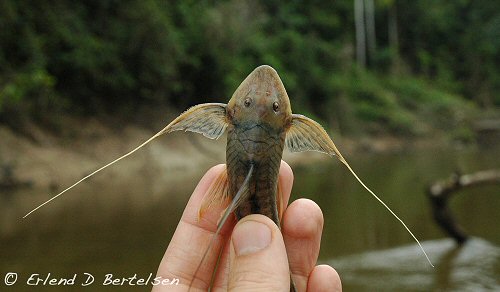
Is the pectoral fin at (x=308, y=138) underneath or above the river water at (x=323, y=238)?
underneath

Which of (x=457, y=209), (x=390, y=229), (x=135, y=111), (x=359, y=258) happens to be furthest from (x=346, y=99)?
(x=359, y=258)

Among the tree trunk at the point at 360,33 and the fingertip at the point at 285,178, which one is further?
the tree trunk at the point at 360,33

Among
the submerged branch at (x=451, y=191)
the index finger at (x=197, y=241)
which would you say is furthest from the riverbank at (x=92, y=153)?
the index finger at (x=197, y=241)

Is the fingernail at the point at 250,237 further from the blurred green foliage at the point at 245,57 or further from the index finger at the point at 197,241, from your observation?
the blurred green foliage at the point at 245,57

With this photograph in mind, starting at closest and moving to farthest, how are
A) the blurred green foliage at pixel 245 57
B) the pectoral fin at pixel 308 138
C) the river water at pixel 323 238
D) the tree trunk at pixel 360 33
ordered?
the pectoral fin at pixel 308 138
the river water at pixel 323 238
the blurred green foliage at pixel 245 57
the tree trunk at pixel 360 33

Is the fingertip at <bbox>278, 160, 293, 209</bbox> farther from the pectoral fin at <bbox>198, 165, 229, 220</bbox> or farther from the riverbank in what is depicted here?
the riverbank

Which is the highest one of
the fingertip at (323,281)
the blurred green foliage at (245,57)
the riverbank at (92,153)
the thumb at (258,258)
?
the blurred green foliage at (245,57)

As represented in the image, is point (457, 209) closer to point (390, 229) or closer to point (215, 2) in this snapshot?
point (390, 229)

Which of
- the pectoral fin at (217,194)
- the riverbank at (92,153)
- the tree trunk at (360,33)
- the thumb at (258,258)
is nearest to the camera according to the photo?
the thumb at (258,258)
